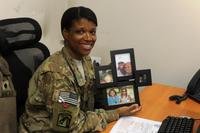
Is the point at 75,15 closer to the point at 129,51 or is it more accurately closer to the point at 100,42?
the point at 129,51

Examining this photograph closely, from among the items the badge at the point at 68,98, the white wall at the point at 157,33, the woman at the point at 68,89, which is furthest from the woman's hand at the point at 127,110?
the white wall at the point at 157,33

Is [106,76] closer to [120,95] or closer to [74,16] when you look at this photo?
[120,95]

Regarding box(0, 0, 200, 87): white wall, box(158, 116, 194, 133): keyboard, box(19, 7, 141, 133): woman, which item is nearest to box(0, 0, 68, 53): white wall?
box(0, 0, 200, 87): white wall

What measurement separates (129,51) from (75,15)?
0.31 metres

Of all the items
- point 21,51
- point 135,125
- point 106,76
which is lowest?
point 135,125

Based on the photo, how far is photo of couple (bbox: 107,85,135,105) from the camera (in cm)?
162

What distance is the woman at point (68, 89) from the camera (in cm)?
146

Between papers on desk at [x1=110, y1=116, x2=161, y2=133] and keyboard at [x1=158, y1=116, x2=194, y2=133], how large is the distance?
4 centimetres

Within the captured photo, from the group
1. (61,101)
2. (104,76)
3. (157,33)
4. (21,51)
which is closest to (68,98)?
(61,101)

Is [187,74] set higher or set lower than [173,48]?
lower

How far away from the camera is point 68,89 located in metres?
1.51

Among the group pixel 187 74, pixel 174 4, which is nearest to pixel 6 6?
pixel 174 4

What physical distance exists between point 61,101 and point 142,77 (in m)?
0.45

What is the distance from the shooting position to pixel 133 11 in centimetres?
238
